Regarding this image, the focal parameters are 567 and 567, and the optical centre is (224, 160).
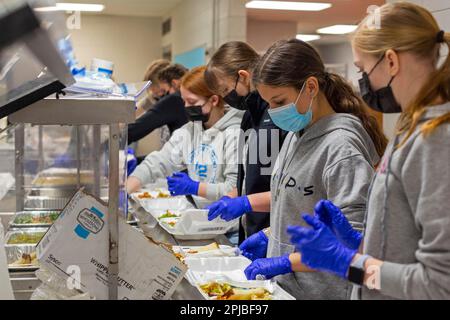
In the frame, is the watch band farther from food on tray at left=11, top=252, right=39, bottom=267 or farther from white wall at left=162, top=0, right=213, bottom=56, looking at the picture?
white wall at left=162, top=0, right=213, bottom=56

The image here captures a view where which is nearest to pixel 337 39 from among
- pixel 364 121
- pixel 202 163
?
pixel 202 163

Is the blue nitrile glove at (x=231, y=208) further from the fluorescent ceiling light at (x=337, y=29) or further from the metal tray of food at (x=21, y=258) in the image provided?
the fluorescent ceiling light at (x=337, y=29)

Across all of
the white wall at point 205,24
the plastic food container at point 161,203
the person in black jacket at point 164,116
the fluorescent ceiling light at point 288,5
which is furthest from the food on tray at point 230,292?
the fluorescent ceiling light at point 288,5

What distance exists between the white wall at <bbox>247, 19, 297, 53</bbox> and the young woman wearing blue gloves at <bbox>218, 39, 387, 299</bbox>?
7841 mm

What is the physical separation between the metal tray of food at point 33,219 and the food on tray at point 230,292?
105 centimetres

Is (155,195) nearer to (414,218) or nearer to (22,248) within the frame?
(22,248)

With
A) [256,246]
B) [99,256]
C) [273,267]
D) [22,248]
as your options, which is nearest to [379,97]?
[273,267]

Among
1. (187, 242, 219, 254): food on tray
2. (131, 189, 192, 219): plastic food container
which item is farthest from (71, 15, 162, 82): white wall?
(187, 242, 219, 254): food on tray

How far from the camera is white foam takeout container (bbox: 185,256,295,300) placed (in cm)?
161

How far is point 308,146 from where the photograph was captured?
172cm

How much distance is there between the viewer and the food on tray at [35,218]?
2533mm

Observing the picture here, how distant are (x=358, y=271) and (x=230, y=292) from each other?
1.76 ft

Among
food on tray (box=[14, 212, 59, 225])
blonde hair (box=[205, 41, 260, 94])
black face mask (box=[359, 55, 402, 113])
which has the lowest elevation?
food on tray (box=[14, 212, 59, 225])
